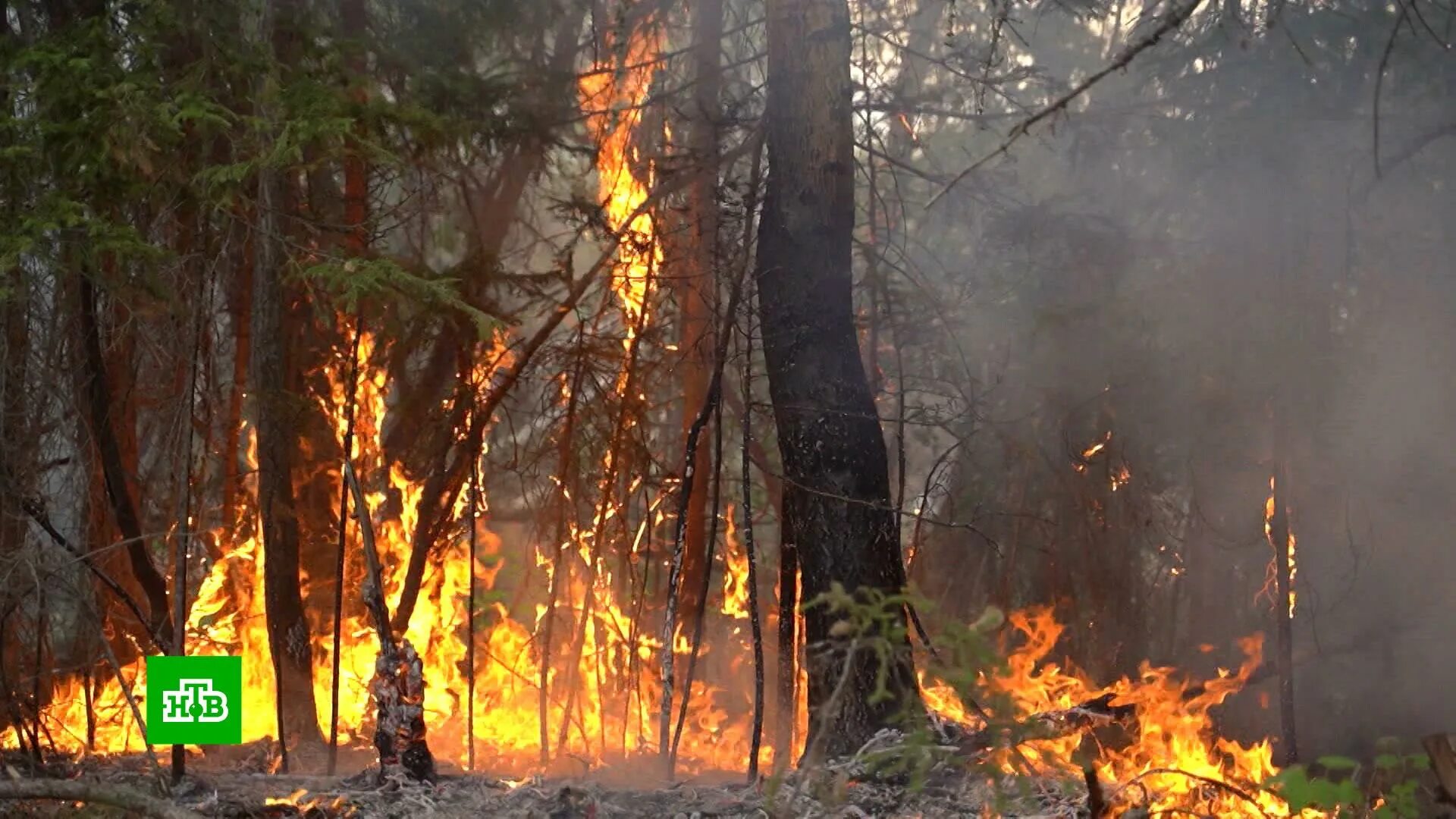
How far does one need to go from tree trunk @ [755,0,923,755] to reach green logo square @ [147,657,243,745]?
372 centimetres

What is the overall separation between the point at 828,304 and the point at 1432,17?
23.8ft

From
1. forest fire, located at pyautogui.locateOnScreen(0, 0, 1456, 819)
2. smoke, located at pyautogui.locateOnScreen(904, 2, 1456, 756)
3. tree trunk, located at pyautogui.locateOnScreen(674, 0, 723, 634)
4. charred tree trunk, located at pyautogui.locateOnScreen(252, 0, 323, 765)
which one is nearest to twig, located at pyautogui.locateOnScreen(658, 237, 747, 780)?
forest fire, located at pyautogui.locateOnScreen(0, 0, 1456, 819)

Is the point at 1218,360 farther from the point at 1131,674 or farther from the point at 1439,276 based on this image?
the point at 1131,674

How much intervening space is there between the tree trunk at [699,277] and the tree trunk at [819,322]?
135 centimetres

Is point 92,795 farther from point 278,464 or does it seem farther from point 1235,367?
point 1235,367

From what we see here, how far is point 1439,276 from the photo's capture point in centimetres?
1095

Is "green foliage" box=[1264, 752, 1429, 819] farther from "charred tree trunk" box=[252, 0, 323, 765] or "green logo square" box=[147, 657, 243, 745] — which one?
"green logo square" box=[147, 657, 243, 745]

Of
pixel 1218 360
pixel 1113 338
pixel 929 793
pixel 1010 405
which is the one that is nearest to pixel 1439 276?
pixel 1218 360

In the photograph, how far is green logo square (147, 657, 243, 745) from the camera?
301 inches

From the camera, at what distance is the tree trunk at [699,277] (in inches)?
362

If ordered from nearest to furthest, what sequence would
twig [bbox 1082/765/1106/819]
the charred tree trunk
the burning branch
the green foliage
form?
twig [bbox 1082/765/1106/819], the green foliage, the burning branch, the charred tree trunk

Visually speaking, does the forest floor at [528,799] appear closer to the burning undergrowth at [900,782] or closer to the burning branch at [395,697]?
the burning undergrowth at [900,782]

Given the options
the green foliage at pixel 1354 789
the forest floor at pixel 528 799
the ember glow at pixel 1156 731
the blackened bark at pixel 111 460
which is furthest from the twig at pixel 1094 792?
the blackened bark at pixel 111 460

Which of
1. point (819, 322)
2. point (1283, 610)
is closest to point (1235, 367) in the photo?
point (1283, 610)
